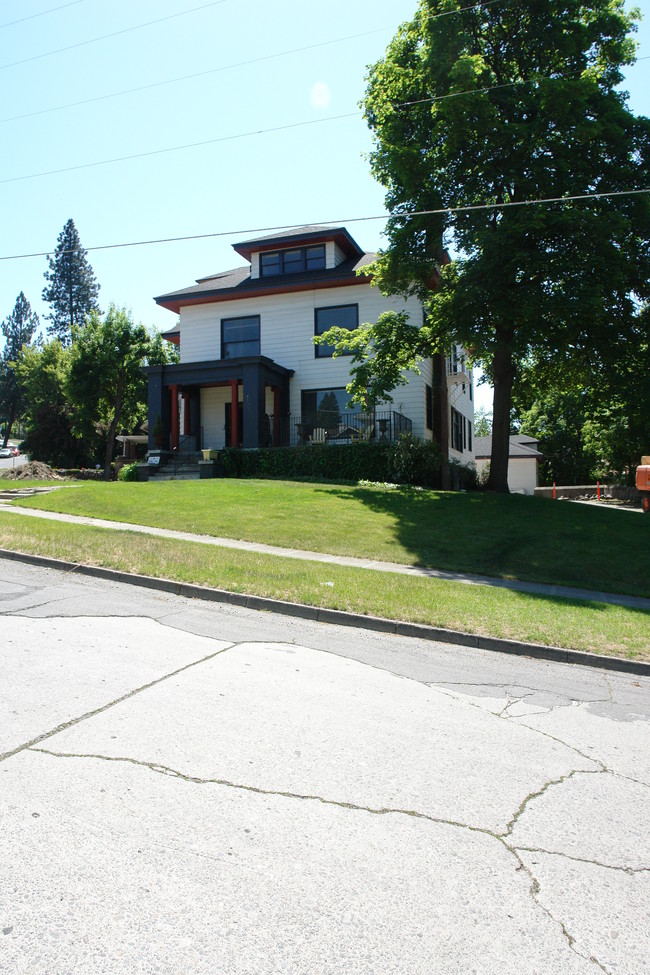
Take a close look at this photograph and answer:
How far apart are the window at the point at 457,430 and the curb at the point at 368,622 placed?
2182 centimetres

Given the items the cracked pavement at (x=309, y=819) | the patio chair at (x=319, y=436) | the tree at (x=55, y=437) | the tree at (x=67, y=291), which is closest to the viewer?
the cracked pavement at (x=309, y=819)

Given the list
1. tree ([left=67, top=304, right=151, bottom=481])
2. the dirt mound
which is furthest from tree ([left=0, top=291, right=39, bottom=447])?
the dirt mound

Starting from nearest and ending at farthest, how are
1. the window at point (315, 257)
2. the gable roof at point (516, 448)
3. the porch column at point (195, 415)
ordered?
the window at point (315, 257), the porch column at point (195, 415), the gable roof at point (516, 448)

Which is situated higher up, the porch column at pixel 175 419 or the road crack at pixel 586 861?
the porch column at pixel 175 419

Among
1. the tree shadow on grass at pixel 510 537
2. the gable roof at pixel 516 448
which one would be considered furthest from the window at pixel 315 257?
the gable roof at pixel 516 448

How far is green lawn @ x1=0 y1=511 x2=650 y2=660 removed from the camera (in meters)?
7.26

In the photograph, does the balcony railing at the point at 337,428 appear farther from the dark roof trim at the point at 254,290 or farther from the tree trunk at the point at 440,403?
the dark roof trim at the point at 254,290

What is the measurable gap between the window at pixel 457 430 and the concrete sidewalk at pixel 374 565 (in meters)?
18.3

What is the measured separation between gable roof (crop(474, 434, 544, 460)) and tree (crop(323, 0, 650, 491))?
2423cm

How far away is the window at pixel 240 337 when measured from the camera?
2683 centimetres

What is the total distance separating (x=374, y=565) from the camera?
36.2ft

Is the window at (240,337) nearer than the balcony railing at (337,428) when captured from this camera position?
No

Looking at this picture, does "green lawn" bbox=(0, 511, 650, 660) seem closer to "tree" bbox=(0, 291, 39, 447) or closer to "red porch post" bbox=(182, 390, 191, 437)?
"red porch post" bbox=(182, 390, 191, 437)

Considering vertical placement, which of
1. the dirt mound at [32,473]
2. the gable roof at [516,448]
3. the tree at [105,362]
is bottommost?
the dirt mound at [32,473]
